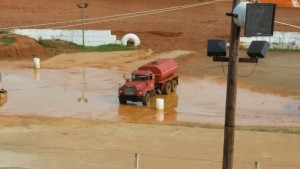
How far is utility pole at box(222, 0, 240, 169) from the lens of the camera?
10109mm

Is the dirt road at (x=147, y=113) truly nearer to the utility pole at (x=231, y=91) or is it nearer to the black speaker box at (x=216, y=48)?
the utility pole at (x=231, y=91)

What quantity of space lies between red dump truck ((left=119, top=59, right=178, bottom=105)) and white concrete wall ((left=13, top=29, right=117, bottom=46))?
513 inches

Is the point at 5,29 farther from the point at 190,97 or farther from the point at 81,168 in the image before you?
the point at 81,168

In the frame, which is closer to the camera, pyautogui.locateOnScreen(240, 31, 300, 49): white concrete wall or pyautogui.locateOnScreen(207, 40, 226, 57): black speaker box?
pyautogui.locateOnScreen(207, 40, 226, 57): black speaker box

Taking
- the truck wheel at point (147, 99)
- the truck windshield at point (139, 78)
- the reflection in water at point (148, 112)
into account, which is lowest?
the reflection in water at point (148, 112)

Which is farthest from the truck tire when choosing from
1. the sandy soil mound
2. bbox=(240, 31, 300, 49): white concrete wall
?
bbox=(240, 31, 300, 49): white concrete wall

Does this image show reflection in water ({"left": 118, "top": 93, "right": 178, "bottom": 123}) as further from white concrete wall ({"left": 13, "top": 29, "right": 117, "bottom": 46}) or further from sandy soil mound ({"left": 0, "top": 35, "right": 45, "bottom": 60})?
white concrete wall ({"left": 13, "top": 29, "right": 117, "bottom": 46})

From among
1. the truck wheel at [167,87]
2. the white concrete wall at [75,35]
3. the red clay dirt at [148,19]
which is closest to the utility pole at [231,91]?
the truck wheel at [167,87]

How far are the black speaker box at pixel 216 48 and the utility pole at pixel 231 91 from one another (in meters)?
0.35

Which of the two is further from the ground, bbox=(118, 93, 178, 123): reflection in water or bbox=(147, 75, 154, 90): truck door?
bbox=(147, 75, 154, 90): truck door

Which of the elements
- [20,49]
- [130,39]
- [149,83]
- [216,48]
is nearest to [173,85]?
[149,83]

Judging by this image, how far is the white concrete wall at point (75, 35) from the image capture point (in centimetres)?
4116

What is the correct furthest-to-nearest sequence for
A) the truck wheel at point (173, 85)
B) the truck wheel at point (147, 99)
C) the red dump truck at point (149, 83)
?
the truck wheel at point (173, 85)
the truck wheel at point (147, 99)
the red dump truck at point (149, 83)

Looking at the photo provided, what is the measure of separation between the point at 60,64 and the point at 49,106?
10925mm
